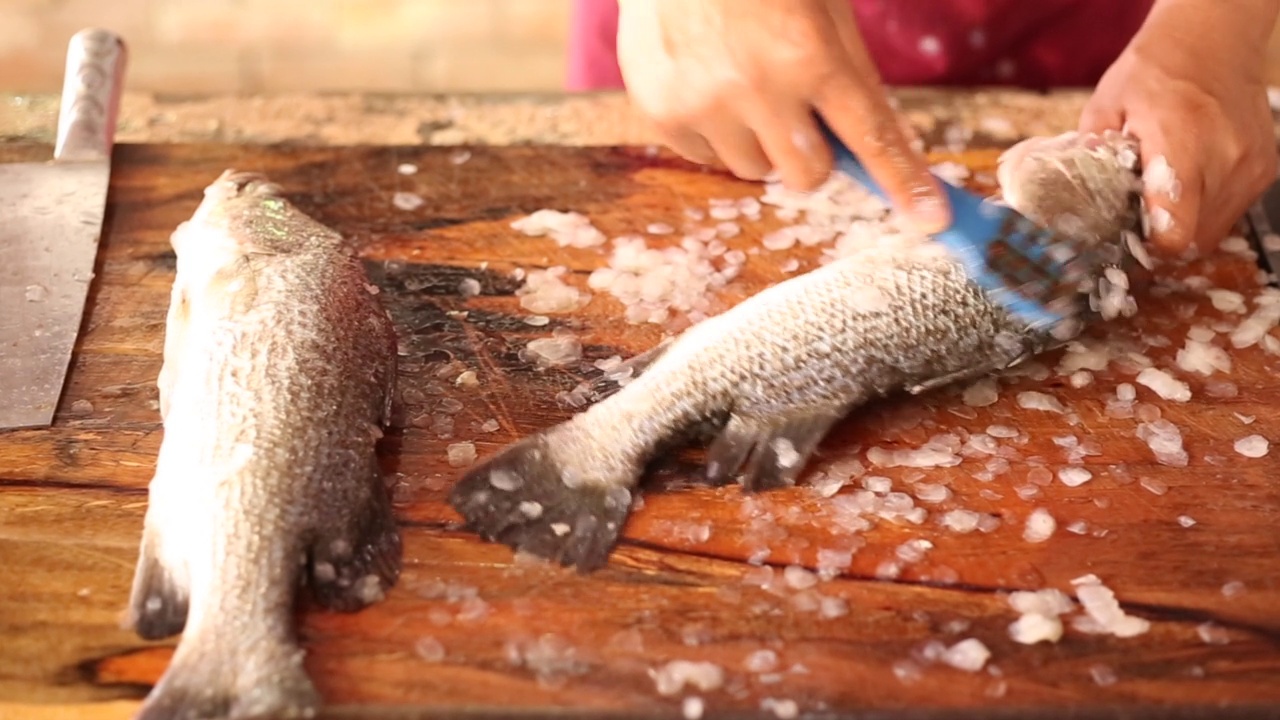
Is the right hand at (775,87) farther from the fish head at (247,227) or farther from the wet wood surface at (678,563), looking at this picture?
the fish head at (247,227)

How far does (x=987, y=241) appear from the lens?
1144mm

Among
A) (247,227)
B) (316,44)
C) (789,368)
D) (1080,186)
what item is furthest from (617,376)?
(316,44)

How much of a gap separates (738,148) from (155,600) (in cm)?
67

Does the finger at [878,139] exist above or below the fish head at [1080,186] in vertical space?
above

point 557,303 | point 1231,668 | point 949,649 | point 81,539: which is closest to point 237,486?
point 81,539

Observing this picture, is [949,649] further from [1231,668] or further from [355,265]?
[355,265]

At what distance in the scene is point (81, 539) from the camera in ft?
3.37

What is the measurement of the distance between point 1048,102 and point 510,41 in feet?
5.48

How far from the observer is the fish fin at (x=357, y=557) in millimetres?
957

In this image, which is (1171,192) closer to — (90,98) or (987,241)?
(987,241)

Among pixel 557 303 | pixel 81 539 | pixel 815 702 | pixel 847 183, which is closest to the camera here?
pixel 815 702

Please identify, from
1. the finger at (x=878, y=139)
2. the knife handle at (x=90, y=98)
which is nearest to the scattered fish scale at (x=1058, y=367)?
the finger at (x=878, y=139)

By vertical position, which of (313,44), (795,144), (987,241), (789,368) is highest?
(795,144)

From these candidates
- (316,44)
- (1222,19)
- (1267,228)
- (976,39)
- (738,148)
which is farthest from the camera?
(316,44)
